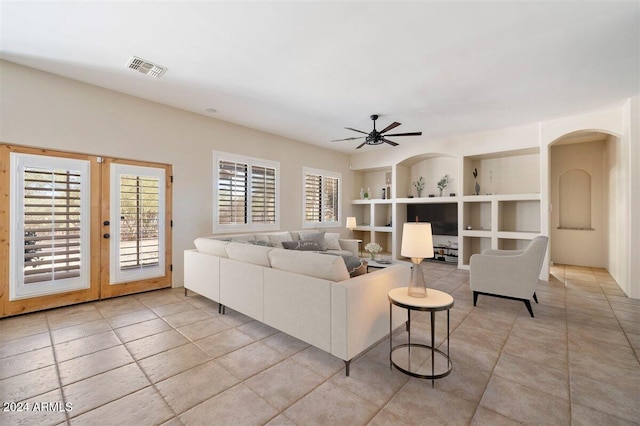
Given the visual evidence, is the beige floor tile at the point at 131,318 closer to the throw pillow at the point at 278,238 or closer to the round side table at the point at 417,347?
the throw pillow at the point at 278,238

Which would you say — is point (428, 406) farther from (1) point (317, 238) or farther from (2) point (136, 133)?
(2) point (136, 133)

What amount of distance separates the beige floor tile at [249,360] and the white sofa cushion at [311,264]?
0.74 metres

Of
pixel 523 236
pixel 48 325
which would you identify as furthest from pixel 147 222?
pixel 523 236

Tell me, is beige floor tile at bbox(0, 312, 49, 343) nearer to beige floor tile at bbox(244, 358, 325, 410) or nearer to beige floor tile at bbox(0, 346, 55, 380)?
beige floor tile at bbox(0, 346, 55, 380)

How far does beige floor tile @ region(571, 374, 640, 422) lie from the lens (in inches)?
69.2

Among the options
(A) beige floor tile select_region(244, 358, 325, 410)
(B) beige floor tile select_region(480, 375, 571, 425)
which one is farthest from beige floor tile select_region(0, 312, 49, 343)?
(B) beige floor tile select_region(480, 375, 571, 425)

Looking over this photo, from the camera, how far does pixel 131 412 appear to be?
1.74m

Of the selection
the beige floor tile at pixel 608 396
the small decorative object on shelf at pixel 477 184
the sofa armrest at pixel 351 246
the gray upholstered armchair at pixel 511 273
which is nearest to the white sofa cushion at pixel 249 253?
the beige floor tile at pixel 608 396

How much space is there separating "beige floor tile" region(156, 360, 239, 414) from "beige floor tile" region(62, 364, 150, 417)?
0.20 meters

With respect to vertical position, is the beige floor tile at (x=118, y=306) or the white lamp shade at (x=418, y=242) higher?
the white lamp shade at (x=418, y=242)

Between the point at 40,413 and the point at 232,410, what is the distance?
119 cm

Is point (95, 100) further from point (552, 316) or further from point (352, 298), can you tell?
point (552, 316)

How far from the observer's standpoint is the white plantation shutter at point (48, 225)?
324cm

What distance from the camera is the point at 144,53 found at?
2961mm
